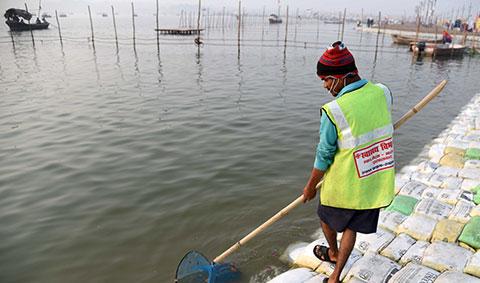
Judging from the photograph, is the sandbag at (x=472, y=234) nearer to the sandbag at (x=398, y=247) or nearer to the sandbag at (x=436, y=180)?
the sandbag at (x=398, y=247)


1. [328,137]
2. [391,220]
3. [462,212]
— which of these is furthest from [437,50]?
[328,137]

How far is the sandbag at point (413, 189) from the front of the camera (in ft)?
14.9

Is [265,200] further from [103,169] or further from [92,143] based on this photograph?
[92,143]

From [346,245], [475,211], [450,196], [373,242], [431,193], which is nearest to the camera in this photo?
[346,245]

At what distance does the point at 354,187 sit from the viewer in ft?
7.74

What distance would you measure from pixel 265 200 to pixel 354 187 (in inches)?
134

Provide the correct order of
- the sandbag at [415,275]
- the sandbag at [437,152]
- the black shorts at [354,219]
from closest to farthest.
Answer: the black shorts at [354,219] → the sandbag at [415,275] → the sandbag at [437,152]

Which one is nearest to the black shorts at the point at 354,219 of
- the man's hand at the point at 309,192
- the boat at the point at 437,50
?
the man's hand at the point at 309,192

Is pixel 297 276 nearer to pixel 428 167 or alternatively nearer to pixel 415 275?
pixel 415 275

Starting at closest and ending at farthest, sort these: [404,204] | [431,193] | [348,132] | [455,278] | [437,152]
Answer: [348,132] → [455,278] → [404,204] → [431,193] → [437,152]

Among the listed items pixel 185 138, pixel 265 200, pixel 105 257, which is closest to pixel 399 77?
pixel 185 138

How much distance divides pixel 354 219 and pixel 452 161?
426cm

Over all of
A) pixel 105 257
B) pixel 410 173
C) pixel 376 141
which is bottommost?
Result: pixel 105 257

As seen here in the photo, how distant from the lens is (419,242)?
141 inches
